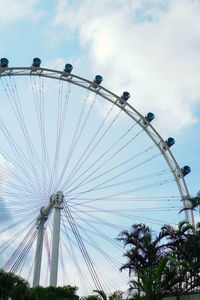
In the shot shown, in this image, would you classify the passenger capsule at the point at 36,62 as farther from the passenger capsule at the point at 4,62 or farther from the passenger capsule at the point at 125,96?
the passenger capsule at the point at 125,96

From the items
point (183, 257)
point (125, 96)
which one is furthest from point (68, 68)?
point (183, 257)

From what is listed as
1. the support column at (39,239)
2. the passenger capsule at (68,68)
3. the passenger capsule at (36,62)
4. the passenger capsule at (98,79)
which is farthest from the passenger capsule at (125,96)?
the support column at (39,239)

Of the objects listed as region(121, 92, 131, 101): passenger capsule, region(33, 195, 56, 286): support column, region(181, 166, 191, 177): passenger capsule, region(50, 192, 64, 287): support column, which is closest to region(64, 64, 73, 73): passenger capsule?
region(121, 92, 131, 101): passenger capsule

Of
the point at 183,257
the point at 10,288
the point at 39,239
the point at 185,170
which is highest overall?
the point at 185,170

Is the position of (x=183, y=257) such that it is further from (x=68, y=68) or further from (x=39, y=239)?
(x=68, y=68)

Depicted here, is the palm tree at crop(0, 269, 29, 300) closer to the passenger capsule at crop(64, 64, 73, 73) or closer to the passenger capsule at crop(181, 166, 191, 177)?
the passenger capsule at crop(64, 64, 73, 73)

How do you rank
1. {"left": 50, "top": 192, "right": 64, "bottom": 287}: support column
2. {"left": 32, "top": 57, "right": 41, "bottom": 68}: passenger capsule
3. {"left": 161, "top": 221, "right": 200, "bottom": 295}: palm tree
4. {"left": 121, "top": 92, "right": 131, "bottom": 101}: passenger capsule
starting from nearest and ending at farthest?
1. {"left": 161, "top": 221, "right": 200, "bottom": 295}: palm tree
2. {"left": 50, "top": 192, "right": 64, "bottom": 287}: support column
3. {"left": 32, "top": 57, "right": 41, "bottom": 68}: passenger capsule
4. {"left": 121, "top": 92, "right": 131, "bottom": 101}: passenger capsule

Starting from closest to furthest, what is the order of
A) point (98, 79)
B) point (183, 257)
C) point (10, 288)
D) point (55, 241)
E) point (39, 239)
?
point (10, 288) < point (183, 257) < point (55, 241) < point (39, 239) < point (98, 79)

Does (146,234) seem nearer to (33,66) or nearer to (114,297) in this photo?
(114,297)

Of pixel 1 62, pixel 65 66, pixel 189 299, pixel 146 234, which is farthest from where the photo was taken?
pixel 65 66

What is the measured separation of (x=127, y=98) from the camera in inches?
1323

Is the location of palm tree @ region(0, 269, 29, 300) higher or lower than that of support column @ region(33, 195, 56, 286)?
lower

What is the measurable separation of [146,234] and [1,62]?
55.7ft

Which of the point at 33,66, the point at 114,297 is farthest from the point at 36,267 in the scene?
the point at 33,66
